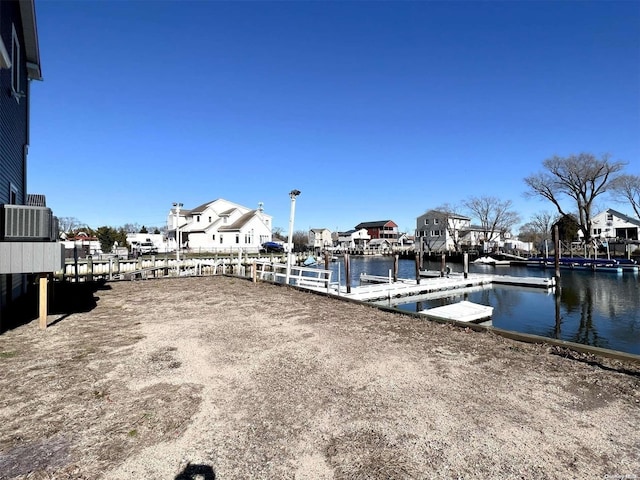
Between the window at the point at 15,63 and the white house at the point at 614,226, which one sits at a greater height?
the window at the point at 15,63

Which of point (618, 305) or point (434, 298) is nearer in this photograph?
point (618, 305)

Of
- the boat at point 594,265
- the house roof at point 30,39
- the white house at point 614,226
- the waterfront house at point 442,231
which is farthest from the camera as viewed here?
the waterfront house at point 442,231

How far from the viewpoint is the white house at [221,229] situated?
49.5m

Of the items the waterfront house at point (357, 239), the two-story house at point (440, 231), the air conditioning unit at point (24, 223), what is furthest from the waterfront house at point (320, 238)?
the air conditioning unit at point (24, 223)

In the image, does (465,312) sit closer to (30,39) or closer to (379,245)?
(30,39)

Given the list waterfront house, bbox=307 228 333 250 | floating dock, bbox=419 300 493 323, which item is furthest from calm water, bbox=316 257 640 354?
waterfront house, bbox=307 228 333 250

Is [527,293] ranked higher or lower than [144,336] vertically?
lower

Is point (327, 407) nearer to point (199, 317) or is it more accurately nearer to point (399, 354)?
point (399, 354)

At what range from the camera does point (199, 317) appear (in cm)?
920

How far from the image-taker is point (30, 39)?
424 inches

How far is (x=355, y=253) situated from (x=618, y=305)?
62.6 metres

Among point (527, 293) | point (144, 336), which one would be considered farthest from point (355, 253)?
point (144, 336)

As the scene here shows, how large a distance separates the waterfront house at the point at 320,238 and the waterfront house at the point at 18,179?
8086cm

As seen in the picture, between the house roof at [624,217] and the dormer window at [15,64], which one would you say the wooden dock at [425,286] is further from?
the house roof at [624,217]
